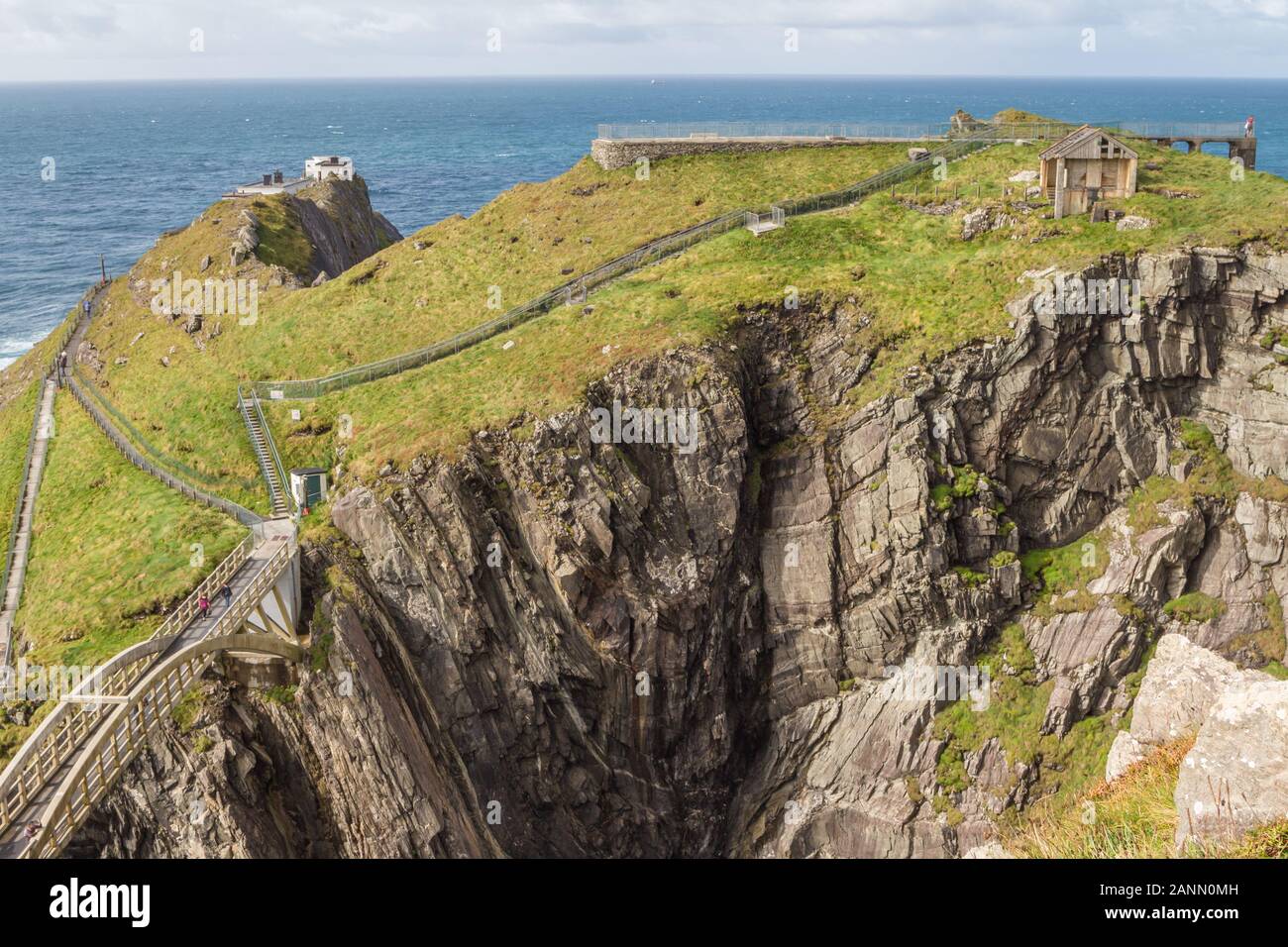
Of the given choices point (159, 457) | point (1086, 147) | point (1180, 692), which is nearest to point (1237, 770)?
point (1180, 692)

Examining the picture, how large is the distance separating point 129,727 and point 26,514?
1129 inches

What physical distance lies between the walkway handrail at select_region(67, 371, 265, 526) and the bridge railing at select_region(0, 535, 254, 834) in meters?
9.81

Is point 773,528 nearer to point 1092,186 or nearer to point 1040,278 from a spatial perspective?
point 1040,278

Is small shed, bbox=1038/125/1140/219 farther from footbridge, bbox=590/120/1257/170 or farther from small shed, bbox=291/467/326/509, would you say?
small shed, bbox=291/467/326/509

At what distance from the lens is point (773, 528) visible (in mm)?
57062

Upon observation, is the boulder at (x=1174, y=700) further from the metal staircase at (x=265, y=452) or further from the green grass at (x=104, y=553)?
the metal staircase at (x=265, y=452)

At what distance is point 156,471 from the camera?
5700 cm

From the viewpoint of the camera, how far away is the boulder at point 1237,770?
22.4 metres

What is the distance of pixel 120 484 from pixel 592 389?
25.0 m

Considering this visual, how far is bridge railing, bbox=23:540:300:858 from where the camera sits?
29.6 metres

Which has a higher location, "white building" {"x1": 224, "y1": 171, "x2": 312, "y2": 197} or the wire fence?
"white building" {"x1": 224, "y1": 171, "x2": 312, "y2": 197}

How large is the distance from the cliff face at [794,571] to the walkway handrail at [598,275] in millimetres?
12740

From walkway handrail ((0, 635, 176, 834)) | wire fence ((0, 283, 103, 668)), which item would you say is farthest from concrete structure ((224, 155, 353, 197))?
walkway handrail ((0, 635, 176, 834))
